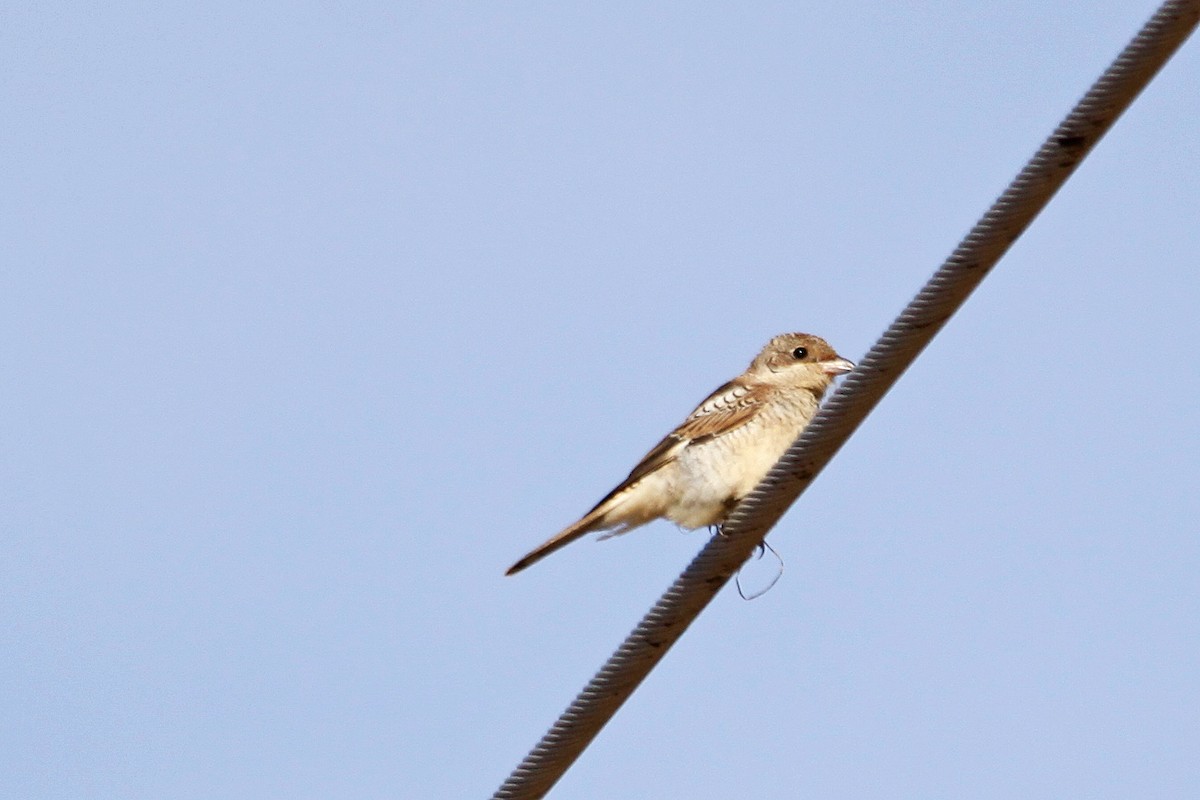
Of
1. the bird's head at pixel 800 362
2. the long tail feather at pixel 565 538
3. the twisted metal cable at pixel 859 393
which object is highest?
the twisted metal cable at pixel 859 393

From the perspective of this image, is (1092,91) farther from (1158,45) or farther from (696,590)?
(696,590)

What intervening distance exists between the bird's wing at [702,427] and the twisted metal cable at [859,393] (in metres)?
2.97

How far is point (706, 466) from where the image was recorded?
29.2 ft

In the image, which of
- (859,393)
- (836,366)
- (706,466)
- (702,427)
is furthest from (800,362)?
(859,393)

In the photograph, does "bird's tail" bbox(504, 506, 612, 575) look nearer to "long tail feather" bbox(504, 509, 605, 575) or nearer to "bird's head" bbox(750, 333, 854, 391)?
"long tail feather" bbox(504, 509, 605, 575)

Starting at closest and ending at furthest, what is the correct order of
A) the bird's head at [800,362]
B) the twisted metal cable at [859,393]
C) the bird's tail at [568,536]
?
1. the twisted metal cable at [859,393]
2. the bird's tail at [568,536]
3. the bird's head at [800,362]

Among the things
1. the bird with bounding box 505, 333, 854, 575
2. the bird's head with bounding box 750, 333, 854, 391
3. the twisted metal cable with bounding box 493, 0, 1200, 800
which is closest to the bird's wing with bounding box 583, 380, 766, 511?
the bird with bounding box 505, 333, 854, 575

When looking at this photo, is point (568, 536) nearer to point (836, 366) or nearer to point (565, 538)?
point (565, 538)

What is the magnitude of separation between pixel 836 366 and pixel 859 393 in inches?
185

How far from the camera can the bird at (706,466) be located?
888cm

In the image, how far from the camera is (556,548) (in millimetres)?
8453

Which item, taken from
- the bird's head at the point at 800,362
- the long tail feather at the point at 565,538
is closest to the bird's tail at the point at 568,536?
the long tail feather at the point at 565,538

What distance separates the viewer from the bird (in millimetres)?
8875

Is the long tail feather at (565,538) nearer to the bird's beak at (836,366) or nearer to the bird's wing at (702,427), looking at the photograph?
the bird's wing at (702,427)
